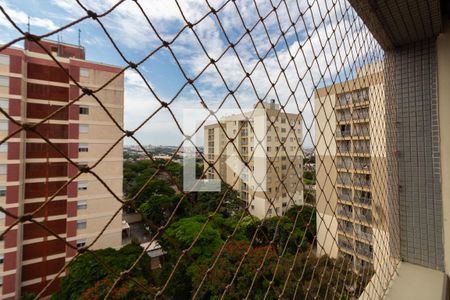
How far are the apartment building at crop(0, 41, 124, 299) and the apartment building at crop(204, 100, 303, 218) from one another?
2.32 m

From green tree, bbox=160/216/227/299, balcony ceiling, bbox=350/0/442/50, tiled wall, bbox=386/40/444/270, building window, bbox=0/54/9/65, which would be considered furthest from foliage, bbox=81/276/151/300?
building window, bbox=0/54/9/65

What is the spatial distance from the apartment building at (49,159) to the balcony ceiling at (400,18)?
3.58 m

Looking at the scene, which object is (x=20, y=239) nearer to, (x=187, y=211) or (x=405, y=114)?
(x=187, y=211)

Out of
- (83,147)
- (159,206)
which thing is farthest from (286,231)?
(159,206)

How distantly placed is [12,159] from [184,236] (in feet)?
11.6

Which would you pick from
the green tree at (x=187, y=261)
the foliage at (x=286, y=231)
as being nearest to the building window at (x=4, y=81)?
the green tree at (x=187, y=261)

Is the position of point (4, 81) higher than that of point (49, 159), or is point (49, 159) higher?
point (4, 81)

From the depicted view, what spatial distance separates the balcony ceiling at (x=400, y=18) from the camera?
0.71 m

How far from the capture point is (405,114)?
966 mm

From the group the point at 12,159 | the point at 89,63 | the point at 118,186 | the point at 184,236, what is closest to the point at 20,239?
the point at 12,159

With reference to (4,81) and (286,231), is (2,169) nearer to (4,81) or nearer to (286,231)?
(4,81)

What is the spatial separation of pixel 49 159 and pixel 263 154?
4.10 m

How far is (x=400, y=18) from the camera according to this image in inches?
30.8

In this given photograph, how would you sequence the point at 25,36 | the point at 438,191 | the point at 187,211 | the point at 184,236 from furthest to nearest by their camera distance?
the point at 187,211 → the point at 184,236 → the point at 438,191 → the point at 25,36
